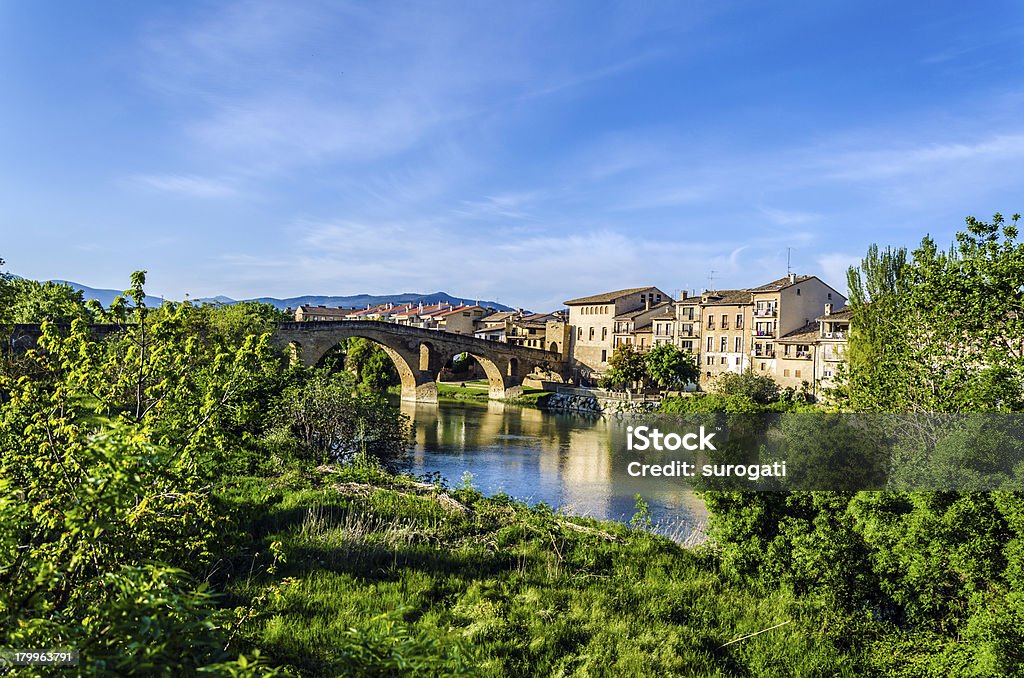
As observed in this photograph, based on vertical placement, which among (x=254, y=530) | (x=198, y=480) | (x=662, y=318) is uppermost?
(x=662, y=318)

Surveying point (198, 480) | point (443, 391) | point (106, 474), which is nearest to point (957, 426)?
point (198, 480)

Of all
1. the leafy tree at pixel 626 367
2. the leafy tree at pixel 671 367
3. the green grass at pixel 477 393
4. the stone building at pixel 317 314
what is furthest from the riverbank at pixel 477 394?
the stone building at pixel 317 314

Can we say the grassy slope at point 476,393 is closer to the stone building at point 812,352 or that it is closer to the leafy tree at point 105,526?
the stone building at point 812,352

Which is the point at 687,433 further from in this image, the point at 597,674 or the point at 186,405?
the point at 186,405

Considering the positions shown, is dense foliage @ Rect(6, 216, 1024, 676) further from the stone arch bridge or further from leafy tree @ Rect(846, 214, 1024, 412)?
the stone arch bridge

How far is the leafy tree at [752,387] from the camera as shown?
140ft

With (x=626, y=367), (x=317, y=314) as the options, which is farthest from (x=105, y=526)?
(x=317, y=314)

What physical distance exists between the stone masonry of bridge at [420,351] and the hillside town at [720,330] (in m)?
4.10

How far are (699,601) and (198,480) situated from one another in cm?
696

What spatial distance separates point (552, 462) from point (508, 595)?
2006 cm

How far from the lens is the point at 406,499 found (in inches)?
517

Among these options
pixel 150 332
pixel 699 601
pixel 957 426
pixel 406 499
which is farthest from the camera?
pixel 406 499

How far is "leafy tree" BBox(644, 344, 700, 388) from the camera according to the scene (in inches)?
2055

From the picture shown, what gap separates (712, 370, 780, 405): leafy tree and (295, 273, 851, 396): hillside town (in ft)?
8.78
